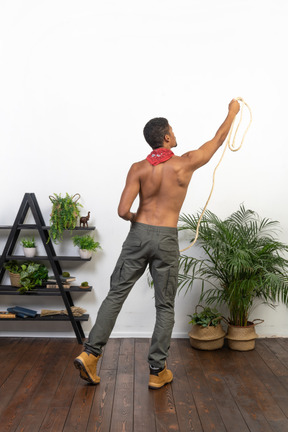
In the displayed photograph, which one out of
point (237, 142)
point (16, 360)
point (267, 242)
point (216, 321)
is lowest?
point (16, 360)

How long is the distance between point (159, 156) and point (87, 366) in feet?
4.07

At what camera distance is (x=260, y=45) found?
4.02m

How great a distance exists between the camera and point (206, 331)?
3.73 metres

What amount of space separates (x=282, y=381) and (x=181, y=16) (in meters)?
2.70

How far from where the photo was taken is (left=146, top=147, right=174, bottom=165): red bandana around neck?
9.65ft

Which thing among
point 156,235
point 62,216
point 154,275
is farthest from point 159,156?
point 62,216

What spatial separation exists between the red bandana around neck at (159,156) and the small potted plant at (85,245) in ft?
3.70

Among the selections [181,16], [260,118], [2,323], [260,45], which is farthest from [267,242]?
[2,323]

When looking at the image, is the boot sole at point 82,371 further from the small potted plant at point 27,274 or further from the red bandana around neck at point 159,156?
the red bandana around neck at point 159,156

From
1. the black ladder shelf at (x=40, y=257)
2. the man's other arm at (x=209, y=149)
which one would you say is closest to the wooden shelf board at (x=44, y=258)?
the black ladder shelf at (x=40, y=257)

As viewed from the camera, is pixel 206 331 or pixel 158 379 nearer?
pixel 158 379

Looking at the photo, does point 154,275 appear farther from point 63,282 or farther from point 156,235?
point 63,282

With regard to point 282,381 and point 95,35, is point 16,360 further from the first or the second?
point 95,35

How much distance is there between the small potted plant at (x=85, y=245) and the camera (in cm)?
387
